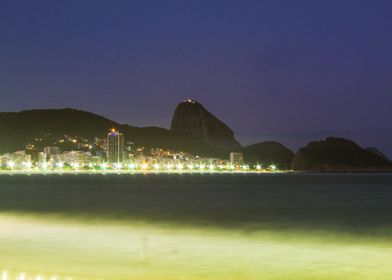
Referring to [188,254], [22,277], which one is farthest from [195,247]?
[22,277]

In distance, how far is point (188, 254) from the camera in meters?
23.7

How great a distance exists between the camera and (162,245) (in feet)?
90.4

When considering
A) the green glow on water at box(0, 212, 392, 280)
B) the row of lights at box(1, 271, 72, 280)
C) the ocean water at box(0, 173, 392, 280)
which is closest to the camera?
the row of lights at box(1, 271, 72, 280)

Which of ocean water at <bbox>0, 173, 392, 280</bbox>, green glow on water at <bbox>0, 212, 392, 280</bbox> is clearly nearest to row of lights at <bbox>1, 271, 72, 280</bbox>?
ocean water at <bbox>0, 173, 392, 280</bbox>

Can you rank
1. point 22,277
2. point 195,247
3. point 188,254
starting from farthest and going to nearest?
1. point 195,247
2. point 188,254
3. point 22,277

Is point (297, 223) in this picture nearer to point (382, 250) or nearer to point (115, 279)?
point (382, 250)

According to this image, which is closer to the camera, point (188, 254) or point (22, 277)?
point (22, 277)

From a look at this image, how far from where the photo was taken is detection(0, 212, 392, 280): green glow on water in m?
18.8

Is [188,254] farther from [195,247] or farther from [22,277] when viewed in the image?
[22,277]

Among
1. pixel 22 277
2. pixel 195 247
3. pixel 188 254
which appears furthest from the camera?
pixel 195 247

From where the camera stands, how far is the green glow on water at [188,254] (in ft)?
61.5

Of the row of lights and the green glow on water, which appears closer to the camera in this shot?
the row of lights

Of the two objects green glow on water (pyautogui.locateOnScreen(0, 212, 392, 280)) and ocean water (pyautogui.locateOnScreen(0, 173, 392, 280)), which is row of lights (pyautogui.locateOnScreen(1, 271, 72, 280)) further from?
green glow on water (pyautogui.locateOnScreen(0, 212, 392, 280))

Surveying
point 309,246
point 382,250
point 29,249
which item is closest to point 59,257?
point 29,249
